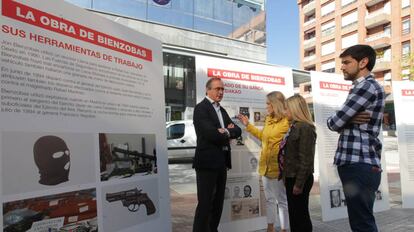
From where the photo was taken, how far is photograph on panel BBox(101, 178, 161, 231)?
359cm

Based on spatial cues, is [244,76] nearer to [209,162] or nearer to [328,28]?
[209,162]

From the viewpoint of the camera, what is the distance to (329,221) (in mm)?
6359

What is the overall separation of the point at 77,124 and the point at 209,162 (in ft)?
5.09

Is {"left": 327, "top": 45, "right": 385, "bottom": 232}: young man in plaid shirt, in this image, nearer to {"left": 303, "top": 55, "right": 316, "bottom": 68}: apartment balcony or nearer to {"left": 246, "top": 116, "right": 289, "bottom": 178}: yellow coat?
{"left": 246, "top": 116, "right": 289, "bottom": 178}: yellow coat

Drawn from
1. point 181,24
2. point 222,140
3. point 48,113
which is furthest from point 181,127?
point 48,113

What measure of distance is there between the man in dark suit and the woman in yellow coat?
72cm

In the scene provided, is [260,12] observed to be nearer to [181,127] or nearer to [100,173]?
[181,127]

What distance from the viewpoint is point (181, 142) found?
1606 centimetres

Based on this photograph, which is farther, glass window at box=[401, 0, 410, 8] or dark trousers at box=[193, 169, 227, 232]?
glass window at box=[401, 0, 410, 8]

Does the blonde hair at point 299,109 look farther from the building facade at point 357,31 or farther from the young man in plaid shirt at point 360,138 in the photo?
the building facade at point 357,31

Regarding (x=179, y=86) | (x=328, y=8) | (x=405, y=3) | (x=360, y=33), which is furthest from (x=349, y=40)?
(x=179, y=86)

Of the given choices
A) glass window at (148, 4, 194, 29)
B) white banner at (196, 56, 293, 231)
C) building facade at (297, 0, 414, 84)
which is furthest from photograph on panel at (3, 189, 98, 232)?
building facade at (297, 0, 414, 84)

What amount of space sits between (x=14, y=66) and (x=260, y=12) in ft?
77.7

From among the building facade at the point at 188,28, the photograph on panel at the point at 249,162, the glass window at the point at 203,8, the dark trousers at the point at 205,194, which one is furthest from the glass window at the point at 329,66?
the dark trousers at the point at 205,194
